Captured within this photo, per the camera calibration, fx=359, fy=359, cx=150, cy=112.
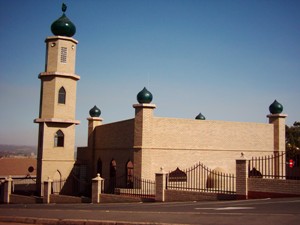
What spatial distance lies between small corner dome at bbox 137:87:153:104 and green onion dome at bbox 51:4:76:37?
27.1 ft

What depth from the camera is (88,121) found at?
28641mm

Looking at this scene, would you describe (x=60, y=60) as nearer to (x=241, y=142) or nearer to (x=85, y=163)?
(x=85, y=163)

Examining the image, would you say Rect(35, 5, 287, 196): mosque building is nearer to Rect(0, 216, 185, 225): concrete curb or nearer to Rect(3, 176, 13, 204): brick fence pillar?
Rect(3, 176, 13, 204): brick fence pillar

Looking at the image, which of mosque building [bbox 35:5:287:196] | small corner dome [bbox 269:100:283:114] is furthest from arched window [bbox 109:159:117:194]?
small corner dome [bbox 269:100:283:114]

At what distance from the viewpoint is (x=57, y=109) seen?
24.9 m

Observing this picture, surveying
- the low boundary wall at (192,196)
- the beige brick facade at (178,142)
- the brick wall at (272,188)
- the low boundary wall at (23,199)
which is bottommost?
the low boundary wall at (23,199)

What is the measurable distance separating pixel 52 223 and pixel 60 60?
17734 millimetres

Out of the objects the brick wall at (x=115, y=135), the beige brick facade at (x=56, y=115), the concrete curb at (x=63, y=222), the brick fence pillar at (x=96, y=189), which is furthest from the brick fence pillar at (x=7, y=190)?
the concrete curb at (x=63, y=222)

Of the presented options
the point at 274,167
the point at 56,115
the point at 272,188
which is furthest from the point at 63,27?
the point at 272,188

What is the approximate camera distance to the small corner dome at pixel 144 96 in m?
20.5

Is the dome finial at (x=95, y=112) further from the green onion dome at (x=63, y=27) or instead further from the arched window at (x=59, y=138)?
the green onion dome at (x=63, y=27)

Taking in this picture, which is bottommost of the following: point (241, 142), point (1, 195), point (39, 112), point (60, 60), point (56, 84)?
point (1, 195)

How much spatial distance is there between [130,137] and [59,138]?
21.0ft

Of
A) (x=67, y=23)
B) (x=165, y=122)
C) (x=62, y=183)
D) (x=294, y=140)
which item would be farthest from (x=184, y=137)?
(x=294, y=140)
